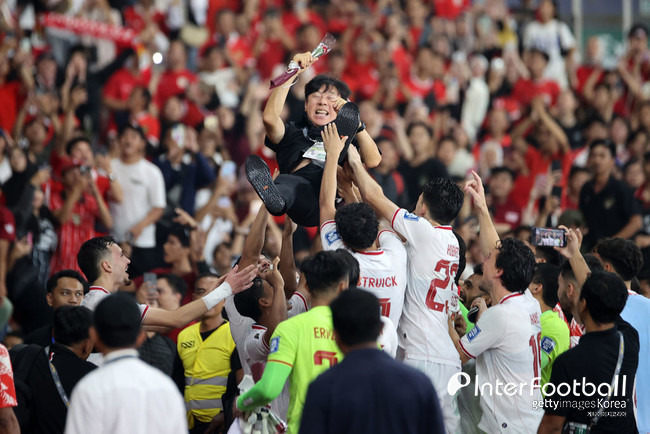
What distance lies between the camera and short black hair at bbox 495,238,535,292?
606 centimetres

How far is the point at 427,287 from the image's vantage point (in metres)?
6.23

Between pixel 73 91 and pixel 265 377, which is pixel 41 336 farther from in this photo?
→ pixel 73 91

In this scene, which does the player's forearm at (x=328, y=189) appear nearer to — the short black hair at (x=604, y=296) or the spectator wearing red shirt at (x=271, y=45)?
the short black hair at (x=604, y=296)

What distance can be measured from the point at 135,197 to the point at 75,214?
699 millimetres

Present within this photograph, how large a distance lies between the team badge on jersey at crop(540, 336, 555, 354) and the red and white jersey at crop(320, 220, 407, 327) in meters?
1.09

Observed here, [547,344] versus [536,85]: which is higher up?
[536,85]

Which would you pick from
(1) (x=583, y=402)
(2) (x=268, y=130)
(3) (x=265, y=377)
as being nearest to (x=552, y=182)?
(2) (x=268, y=130)

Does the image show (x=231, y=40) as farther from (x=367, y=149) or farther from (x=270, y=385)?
(x=270, y=385)

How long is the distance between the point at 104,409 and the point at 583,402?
2.77m

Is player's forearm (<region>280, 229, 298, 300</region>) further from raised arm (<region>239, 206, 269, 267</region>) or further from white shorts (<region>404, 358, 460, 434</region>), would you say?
white shorts (<region>404, 358, 460, 434</region>)

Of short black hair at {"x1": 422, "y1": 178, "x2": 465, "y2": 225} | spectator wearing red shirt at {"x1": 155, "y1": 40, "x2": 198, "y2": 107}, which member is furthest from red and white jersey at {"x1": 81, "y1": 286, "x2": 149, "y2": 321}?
spectator wearing red shirt at {"x1": 155, "y1": 40, "x2": 198, "y2": 107}

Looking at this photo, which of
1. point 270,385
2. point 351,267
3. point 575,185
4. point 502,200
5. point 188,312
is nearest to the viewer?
point 270,385

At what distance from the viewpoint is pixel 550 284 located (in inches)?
263

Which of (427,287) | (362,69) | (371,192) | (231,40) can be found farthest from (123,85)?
(427,287)
